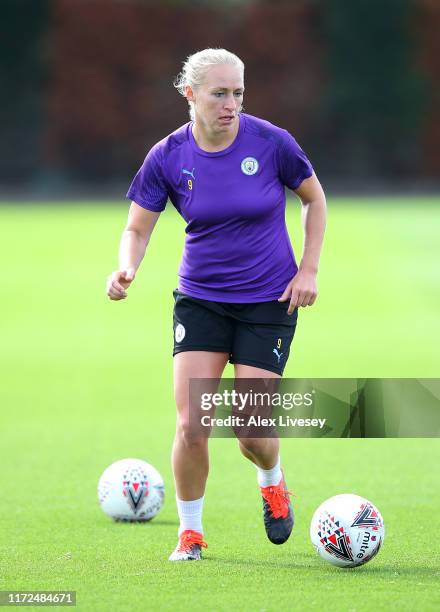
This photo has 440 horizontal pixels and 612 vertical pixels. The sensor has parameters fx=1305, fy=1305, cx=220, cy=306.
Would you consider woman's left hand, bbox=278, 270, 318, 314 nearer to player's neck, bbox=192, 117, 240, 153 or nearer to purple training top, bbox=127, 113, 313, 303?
purple training top, bbox=127, 113, 313, 303

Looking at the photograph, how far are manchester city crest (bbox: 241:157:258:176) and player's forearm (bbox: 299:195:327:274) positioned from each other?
37 centimetres

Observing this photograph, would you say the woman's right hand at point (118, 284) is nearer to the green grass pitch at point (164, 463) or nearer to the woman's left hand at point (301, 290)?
the woman's left hand at point (301, 290)

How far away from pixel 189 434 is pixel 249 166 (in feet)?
4.39

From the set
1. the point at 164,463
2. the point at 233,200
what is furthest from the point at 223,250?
the point at 164,463

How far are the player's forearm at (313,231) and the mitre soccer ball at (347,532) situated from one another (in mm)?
1163

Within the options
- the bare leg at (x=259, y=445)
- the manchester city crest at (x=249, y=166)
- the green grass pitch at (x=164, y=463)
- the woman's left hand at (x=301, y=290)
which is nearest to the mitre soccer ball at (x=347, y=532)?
the green grass pitch at (x=164, y=463)

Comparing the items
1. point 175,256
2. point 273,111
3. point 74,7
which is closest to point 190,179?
point 175,256

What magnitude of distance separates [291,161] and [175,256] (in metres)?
24.6

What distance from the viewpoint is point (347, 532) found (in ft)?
20.0

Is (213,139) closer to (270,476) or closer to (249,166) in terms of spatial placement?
(249,166)

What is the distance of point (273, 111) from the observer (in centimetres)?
6812

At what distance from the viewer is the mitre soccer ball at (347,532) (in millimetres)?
6094

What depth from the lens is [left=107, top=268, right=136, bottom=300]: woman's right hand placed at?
6.24 m

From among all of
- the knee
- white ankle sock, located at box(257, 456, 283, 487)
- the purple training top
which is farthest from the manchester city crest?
white ankle sock, located at box(257, 456, 283, 487)
